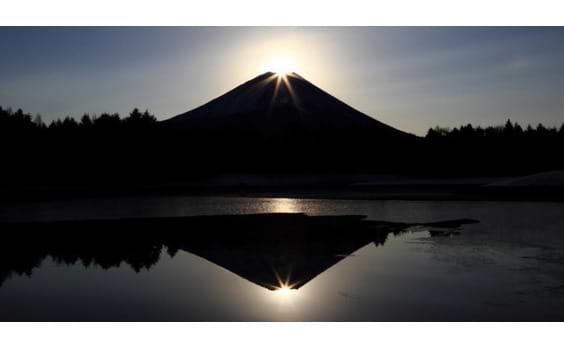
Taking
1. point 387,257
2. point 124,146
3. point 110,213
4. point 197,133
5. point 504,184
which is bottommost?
point 387,257

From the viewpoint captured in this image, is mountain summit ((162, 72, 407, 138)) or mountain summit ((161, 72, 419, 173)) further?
mountain summit ((162, 72, 407, 138))

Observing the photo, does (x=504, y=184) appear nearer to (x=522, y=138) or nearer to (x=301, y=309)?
(x=301, y=309)

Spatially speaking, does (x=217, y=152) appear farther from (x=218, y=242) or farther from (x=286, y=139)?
(x=218, y=242)

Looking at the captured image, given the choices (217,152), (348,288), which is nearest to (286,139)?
(217,152)

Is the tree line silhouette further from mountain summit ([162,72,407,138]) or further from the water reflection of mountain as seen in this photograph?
the water reflection of mountain

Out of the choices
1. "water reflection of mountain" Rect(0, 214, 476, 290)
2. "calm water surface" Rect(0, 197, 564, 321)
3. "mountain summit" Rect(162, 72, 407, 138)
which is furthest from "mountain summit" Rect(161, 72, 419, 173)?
"calm water surface" Rect(0, 197, 564, 321)

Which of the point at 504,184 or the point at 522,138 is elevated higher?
the point at 522,138

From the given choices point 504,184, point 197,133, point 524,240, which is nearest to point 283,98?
point 197,133
